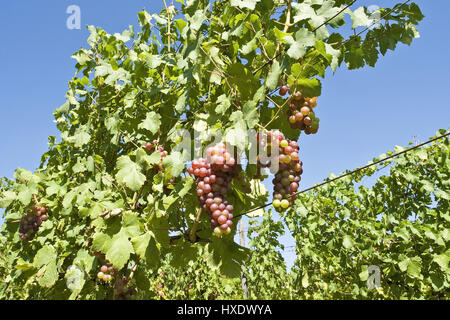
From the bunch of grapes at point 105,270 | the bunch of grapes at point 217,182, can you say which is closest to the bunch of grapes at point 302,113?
the bunch of grapes at point 217,182

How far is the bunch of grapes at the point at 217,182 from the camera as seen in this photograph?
1700 millimetres

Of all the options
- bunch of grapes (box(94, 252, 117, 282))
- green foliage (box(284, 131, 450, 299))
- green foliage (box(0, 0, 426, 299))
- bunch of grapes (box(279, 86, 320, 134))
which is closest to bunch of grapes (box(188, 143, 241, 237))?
green foliage (box(0, 0, 426, 299))

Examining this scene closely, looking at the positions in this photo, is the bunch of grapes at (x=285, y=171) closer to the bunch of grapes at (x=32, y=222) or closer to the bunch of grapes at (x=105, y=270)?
the bunch of grapes at (x=105, y=270)

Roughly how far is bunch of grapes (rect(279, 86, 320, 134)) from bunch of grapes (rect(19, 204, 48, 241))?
279cm

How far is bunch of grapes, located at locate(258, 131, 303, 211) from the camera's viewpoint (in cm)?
172

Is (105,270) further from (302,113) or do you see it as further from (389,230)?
(389,230)

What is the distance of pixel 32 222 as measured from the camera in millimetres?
3367

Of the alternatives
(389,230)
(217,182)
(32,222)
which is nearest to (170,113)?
(217,182)

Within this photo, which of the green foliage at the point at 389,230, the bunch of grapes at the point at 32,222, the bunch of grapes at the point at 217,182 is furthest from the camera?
the green foliage at the point at 389,230

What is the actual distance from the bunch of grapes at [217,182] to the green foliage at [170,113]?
128 millimetres

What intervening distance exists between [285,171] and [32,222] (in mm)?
2827

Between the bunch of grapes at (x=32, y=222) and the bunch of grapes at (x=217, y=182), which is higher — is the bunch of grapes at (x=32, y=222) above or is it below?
above

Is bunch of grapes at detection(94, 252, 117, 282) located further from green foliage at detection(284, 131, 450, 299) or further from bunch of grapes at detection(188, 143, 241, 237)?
green foliage at detection(284, 131, 450, 299)
